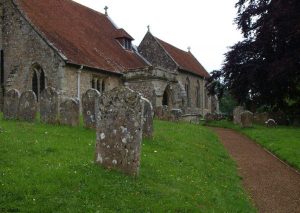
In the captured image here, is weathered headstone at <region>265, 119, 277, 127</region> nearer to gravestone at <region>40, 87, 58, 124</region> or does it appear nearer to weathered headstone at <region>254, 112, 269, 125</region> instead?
weathered headstone at <region>254, 112, 269, 125</region>

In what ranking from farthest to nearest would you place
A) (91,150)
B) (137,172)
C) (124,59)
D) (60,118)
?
(124,59) < (60,118) < (91,150) < (137,172)

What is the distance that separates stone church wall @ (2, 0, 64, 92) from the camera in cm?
2388

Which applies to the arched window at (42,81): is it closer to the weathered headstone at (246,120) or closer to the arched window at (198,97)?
the weathered headstone at (246,120)

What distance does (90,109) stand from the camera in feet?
45.8

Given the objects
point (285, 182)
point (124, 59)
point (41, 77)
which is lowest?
point (285, 182)

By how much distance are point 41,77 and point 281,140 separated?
1419 cm

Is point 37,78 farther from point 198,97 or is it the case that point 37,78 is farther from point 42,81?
point 198,97

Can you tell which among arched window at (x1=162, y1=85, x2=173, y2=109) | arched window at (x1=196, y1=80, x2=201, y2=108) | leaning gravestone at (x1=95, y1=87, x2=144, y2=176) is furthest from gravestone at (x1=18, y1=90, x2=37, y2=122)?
arched window at (x1=196, y1=80, x2=201, y2=108)

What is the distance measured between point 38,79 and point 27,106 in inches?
400

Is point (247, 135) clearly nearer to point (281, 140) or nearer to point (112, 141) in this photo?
point (281, 140)

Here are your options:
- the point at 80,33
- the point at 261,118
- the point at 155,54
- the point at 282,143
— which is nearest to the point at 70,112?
the point at 282,143

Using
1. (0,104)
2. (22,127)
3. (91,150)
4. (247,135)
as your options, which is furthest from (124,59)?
(91,150)

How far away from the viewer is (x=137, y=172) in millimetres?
8102

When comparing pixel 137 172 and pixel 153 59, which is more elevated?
pixel 153 59
